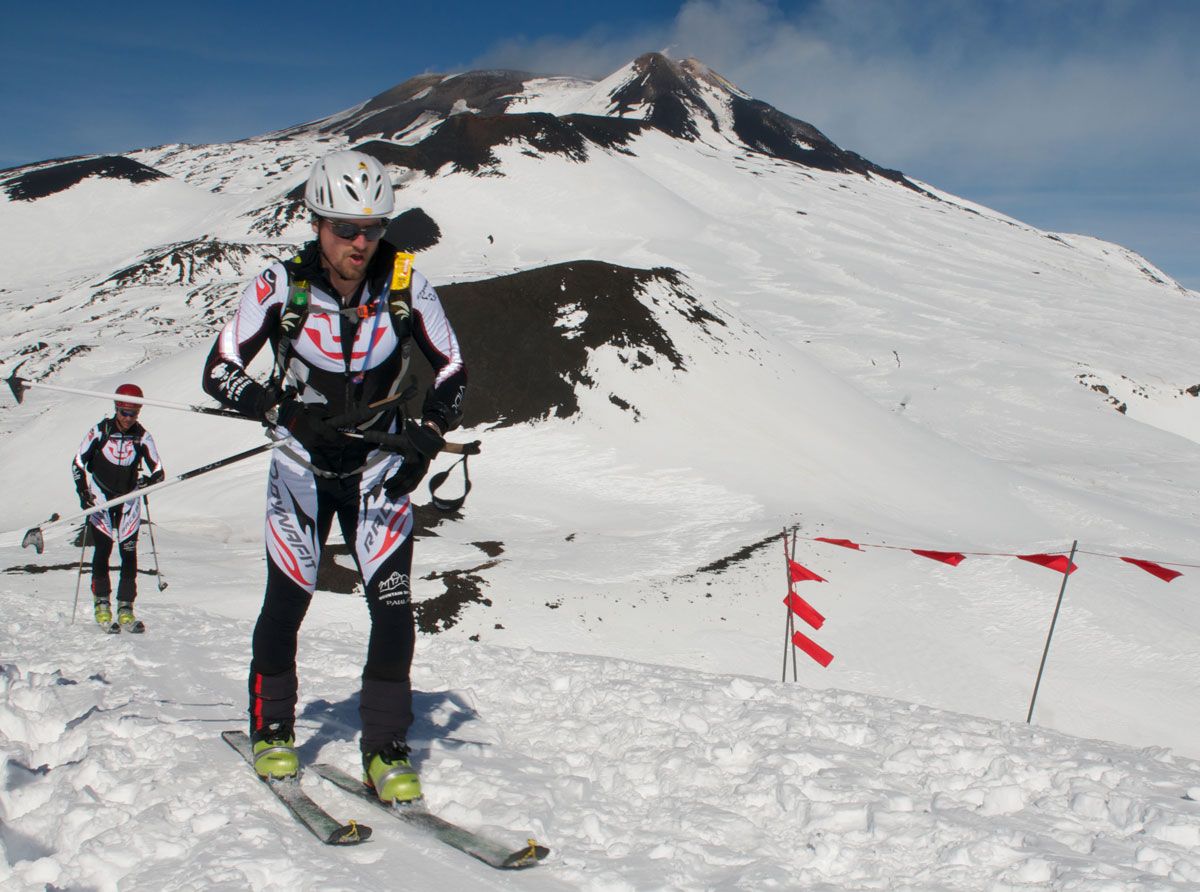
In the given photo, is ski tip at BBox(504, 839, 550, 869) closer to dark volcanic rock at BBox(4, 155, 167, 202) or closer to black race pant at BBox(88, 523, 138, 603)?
black race pant at BBox(88, 523, 138, 603)

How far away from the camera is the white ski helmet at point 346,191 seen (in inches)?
177

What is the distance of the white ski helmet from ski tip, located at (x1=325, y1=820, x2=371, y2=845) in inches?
113

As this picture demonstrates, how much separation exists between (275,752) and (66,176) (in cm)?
10167

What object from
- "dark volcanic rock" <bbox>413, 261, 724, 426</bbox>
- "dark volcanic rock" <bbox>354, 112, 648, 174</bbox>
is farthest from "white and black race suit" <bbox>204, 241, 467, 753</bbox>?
"dark volcanic rock" <bbox>354, 112, 648, 174</bbox>

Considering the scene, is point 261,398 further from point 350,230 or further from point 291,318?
point 350,230

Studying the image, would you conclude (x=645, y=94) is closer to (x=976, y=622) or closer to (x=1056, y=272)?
(x=1056, y=272)

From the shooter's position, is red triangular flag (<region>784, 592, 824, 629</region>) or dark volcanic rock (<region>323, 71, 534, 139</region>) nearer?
red triangular flag (<region>784, 592, 824, 629</region>)

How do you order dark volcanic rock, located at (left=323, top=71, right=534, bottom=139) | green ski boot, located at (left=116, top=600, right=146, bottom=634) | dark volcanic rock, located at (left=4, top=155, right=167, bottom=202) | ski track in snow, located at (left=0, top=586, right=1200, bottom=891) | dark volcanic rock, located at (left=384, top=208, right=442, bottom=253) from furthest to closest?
1. dark volcanic rock, located at (left=323, top=71, right=534, bottom=139)
2. dark volcanic rock, located at (left=4, top=155, right=167, bottom=202)
3. dark volcanic rock, located at (left=384, top=208, right=442, bottom=253)
4. green ski boot, located at (left=116, top=600, right=146, bottom=634)
5. ski track in snow, located at (left=0, top=586, right=1200, bottom=891)

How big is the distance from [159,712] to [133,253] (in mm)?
77310

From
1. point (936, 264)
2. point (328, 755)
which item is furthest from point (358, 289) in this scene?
point (936, 264)

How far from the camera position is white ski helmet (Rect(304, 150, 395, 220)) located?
4.49 meters

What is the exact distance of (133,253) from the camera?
73000 millimetres

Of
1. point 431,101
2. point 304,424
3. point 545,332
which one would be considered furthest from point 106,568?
point 431,101

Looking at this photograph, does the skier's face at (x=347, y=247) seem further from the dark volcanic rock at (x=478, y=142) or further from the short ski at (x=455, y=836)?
the dark volcanic rock at (x=478, y=142)
